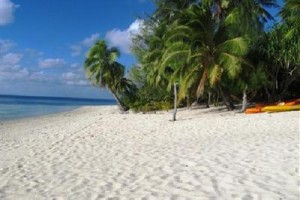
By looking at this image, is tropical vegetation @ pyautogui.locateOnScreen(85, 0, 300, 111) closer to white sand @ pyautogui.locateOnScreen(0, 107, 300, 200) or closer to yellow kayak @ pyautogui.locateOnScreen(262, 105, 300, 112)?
yellow kayak @ pyautogui.locateOnScreen(262, 105, 300, 112)

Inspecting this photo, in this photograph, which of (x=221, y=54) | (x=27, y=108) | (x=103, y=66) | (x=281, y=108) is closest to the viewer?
(x=281, y=108)

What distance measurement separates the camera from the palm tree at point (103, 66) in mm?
28859

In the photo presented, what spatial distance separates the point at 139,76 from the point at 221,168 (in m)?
25.0

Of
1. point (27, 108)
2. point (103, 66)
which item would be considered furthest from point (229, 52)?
point (27, 108)

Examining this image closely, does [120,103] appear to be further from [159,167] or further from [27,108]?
[159,167]

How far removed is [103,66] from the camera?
2870cm

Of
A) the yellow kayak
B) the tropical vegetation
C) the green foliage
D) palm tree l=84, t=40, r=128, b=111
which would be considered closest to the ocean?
palm tree l=84, t=40, r=128, b=111

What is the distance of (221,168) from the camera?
246 inches

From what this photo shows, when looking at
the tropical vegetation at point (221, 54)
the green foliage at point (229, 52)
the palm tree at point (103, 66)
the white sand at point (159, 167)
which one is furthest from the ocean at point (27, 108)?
the white sand at point (159, 167)

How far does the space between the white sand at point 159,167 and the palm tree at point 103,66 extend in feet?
59.9

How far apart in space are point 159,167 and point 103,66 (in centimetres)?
2267

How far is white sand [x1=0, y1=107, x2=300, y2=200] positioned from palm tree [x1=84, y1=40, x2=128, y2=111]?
18.3 metres

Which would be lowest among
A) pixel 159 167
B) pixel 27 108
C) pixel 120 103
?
pixel 159 167

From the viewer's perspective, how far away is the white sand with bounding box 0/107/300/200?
16.9 feet
